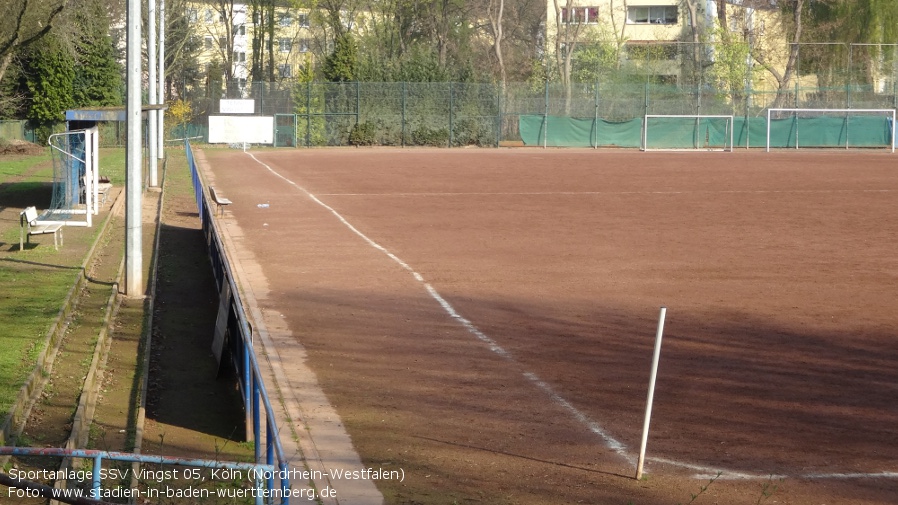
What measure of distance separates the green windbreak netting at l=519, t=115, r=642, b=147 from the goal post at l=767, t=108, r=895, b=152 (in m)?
8.31

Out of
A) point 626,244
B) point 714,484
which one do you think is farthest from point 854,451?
point 626,244

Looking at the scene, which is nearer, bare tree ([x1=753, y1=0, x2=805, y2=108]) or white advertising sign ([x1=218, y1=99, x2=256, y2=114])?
white advertising sign ([x1=218, y1=99, x2=256, y2=114])

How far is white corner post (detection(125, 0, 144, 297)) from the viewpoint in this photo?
47.7 feet

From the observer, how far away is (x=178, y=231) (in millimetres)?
22297

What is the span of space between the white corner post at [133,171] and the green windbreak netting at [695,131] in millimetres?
47849

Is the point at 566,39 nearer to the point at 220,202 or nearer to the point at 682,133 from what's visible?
the point at 682,133

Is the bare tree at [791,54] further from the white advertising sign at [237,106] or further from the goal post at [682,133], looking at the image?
the white advertising sign at [237,106]

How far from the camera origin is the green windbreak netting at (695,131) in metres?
61.7

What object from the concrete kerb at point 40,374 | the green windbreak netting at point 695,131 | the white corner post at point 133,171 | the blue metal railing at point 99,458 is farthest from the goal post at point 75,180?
the green windbreak netting at point 695,131

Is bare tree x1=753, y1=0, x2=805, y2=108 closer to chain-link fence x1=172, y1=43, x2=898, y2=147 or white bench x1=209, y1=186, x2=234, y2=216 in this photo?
chain-link fence x1=172, y1=43, x2=898, y2=147

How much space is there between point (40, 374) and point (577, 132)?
54248mm

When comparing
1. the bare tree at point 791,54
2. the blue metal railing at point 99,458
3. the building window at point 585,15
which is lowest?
the blue metal railing at point 99,458

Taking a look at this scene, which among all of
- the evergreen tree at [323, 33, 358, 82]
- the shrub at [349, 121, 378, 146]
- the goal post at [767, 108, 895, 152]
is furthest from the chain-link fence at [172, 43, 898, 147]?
the goal post at [767, 108, 895, 152]

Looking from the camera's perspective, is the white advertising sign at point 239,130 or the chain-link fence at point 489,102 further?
the chain-link fence at point 489,102
